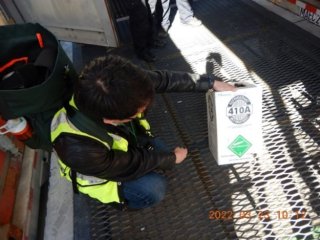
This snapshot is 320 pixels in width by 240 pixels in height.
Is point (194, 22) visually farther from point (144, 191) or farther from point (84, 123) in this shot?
point (84, 123)

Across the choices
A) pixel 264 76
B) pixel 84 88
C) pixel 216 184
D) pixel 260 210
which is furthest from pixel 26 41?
pixel 264 76

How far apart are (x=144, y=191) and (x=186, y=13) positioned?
285cm

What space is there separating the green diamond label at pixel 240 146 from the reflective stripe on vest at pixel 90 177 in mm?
772

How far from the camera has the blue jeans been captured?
187 centimetres

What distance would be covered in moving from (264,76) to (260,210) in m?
1.46

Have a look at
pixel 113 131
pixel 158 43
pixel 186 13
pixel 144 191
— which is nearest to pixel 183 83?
pixel 113 131

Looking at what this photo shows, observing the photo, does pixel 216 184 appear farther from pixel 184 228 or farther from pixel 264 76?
pixel 264 76

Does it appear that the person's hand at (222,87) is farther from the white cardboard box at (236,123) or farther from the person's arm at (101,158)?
the person's arm at (101,158)

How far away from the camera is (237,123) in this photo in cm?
197

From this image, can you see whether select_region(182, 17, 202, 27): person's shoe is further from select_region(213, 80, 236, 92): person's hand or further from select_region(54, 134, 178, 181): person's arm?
select_region(54, 134, 178, 181): person's arm

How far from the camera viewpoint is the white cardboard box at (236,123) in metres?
1.88

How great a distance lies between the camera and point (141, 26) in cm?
347

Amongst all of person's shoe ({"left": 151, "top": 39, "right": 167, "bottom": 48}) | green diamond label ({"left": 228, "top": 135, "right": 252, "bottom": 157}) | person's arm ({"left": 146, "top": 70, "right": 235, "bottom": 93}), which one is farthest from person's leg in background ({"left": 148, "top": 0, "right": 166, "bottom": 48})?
green diamond label ({"left": 228, "top": 135, "right": 252, "bottom": 157})
